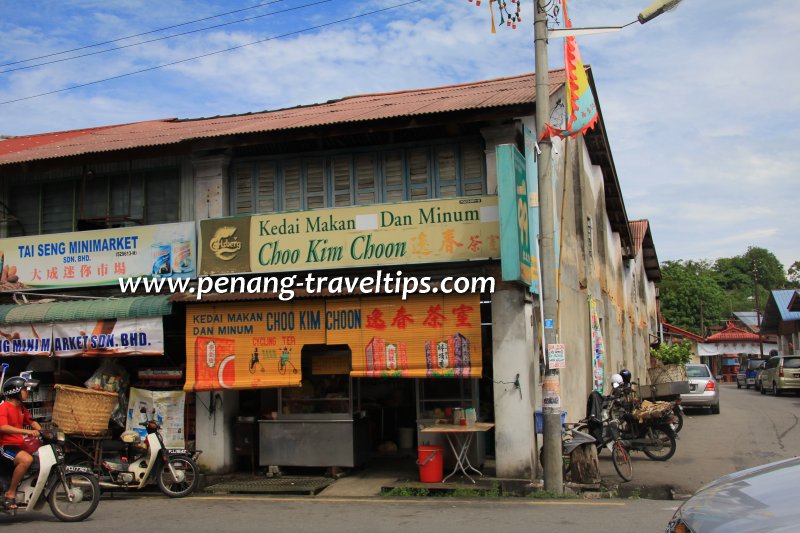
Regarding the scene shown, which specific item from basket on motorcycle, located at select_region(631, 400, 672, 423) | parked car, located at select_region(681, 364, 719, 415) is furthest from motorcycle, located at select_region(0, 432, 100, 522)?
parked car, located at select_region(681, 364, 719, 415)

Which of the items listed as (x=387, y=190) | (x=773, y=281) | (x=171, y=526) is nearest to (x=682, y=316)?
(x=773, y=281)

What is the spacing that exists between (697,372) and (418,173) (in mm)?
16507

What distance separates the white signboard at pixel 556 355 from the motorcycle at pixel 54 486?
6345 millimetres

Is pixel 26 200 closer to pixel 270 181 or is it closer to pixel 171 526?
pixel 270 181

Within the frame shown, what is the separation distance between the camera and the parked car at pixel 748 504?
3.53 meters

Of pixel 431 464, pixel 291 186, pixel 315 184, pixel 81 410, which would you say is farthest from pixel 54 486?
pixel 315 184

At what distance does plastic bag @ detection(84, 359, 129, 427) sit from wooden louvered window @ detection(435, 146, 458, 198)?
6.70 metres

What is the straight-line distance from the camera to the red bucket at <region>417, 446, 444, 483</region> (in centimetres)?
1166

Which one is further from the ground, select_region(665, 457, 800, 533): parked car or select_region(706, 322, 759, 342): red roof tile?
select_region(706, 322, 759, 342): red roof tile

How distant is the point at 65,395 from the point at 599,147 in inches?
581

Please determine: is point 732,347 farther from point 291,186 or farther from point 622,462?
point 291,186

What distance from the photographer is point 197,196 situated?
13.8 meters

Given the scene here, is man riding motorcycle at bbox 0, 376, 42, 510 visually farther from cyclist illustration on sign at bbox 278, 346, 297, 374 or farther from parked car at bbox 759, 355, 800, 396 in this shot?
parked car at bbox 759, 355, 800, 396

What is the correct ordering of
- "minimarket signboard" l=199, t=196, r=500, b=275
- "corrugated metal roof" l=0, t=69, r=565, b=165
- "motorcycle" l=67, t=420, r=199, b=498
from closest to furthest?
"motorcycle" l=67, t=420, r=199, b=498, "minimarket signboard" l=199, t=196, r=500, b=275, "corrugated metal roof" l=0, t=69, r=565, b=165
